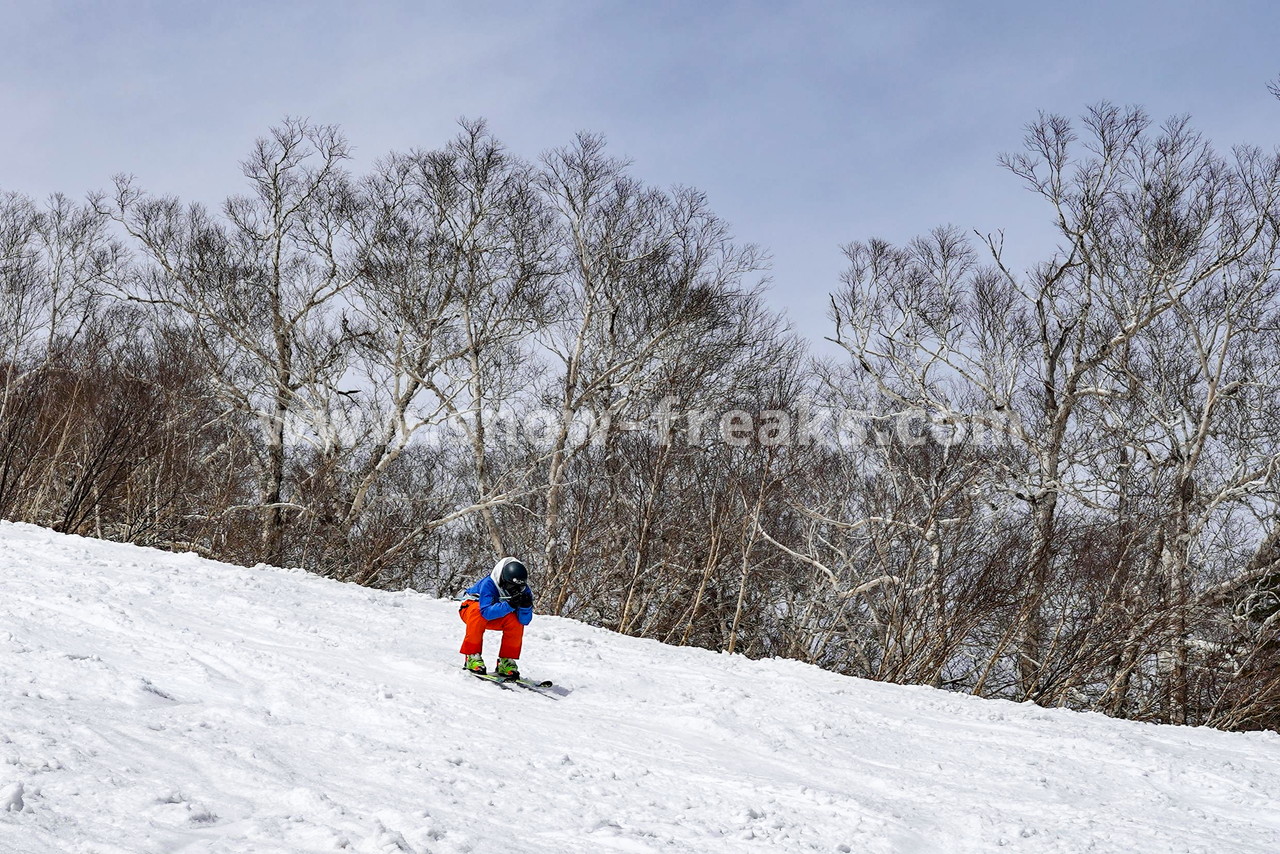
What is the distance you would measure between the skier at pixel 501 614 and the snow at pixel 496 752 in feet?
0.76

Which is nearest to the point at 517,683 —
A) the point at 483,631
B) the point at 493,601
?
the point at 483,631

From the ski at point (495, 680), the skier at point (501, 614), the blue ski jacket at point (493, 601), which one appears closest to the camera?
the ski at point (495, 680)

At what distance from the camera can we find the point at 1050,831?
4.19 meters

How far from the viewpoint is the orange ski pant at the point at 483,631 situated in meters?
6.58

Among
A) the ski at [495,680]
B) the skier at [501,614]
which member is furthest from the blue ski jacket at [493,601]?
the ski at [495,680]

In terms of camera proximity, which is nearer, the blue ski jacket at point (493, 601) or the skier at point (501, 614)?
the skier at point (501, 614)

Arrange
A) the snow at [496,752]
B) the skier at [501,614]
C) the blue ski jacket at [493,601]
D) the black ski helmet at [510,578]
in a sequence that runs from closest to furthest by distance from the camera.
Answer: the snow at [496,752] < the skier at [501,614] < the blue ski jacket at [493,601] < the black ski helmet at [510,578]

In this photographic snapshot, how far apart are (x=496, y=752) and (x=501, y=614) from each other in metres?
2.18

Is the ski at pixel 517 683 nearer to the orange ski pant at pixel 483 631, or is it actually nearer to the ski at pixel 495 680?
the ski at pixel 495 680

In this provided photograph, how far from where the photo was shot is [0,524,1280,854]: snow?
3.24 m

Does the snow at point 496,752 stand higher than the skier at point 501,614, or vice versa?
the skier at point 501,614

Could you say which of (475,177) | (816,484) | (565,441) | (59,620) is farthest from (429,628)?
(475,177)

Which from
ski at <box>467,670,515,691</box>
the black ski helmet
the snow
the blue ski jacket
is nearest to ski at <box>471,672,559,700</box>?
ski at <box>467,670,515,691</box>

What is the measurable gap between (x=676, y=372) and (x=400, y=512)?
6826 millimetres
